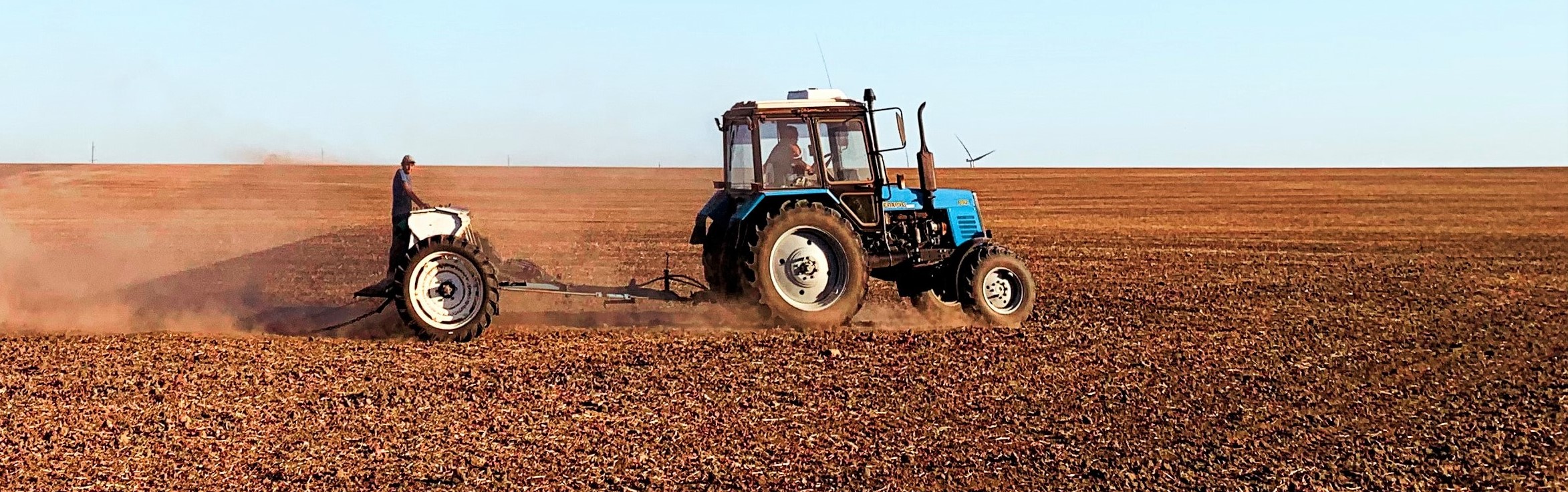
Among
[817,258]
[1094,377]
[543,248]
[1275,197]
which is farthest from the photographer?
[1275,197]

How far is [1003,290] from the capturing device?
36.6ft

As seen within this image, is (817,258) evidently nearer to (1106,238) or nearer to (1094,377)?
(1094,377)

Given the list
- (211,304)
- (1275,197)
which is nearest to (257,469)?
(211,304)

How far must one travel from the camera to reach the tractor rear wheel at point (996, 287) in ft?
35.8

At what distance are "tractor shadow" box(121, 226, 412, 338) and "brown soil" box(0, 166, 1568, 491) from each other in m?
0.07

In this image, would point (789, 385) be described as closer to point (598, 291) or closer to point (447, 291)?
point (598, 291)

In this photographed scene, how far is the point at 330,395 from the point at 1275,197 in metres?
36.8

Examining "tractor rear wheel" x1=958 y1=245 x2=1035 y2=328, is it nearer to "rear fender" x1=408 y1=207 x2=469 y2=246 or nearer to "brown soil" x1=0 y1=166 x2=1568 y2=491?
"brown soil" x1=0 y1=166 x2=1568 y2=491

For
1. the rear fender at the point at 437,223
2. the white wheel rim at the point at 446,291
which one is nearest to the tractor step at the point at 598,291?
the white wheel rim at the point at 446,291

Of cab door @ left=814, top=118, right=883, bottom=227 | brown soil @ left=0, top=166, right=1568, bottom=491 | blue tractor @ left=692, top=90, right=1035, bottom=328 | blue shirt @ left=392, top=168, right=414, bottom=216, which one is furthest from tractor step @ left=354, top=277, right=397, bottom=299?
cab door @ left=814, top=118, right=883, bottom=227

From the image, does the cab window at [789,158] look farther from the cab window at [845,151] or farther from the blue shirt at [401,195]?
the blue shirt at [401,195]

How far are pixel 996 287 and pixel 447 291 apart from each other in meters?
4.48

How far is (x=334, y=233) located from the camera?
77.8 feet

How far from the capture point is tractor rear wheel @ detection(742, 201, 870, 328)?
10.5 m
